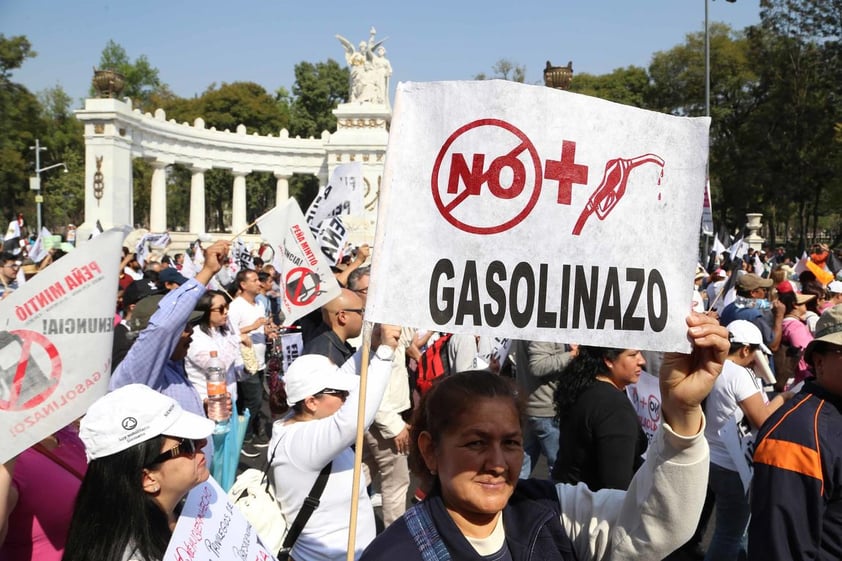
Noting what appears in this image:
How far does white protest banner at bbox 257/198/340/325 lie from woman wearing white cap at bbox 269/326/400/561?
6.50ft

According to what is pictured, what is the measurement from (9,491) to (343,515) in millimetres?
1336

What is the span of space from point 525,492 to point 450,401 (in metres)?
0.32

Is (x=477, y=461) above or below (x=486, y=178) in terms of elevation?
below

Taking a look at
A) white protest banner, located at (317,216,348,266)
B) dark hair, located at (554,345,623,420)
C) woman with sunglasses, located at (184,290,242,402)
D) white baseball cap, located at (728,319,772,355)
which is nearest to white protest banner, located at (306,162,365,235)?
white protest banner, located at (317,216,348,266)

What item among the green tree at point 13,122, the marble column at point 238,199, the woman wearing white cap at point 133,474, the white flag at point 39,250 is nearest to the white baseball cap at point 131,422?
the woman wearing white cap at point 133,474

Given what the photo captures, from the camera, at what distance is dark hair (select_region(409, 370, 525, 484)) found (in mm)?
2168

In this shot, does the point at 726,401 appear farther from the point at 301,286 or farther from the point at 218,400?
the point at 218,400

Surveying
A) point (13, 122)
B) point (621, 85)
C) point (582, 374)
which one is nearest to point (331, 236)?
point (582, 374)

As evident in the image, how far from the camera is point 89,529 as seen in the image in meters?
2.36

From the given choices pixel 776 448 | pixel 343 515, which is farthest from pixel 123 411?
pixel 776 448

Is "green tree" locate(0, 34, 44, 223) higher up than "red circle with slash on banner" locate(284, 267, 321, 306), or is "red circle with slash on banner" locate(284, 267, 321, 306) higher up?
Result: "green tree" locate(0, 34, 44, 223)

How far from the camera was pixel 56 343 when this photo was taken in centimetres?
293

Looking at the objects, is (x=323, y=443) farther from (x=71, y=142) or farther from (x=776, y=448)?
(x=71, y=142)

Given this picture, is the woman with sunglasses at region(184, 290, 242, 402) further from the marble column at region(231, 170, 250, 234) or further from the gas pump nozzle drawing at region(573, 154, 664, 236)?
the marble column at region(231, 170, 250, 234)
